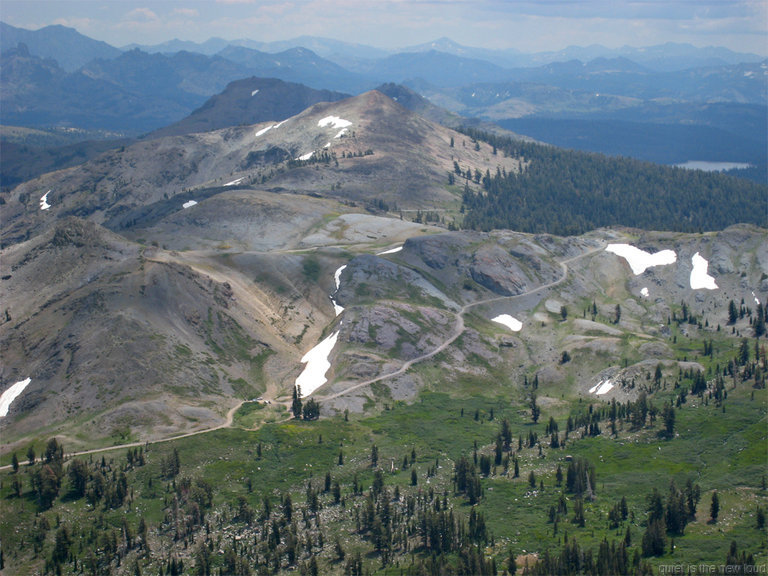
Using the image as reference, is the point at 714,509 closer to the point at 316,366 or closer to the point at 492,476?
the point at 492,476

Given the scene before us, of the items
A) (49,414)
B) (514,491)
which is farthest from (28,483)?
(514,491)

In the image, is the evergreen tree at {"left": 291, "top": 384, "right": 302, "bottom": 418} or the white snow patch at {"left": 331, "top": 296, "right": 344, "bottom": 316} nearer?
the evergreen tree at {"left": 291, "top": 384, "right": 302, "bottom": 418}

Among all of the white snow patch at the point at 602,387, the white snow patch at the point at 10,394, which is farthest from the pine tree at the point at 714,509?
the white snow patch at the point at 10,394

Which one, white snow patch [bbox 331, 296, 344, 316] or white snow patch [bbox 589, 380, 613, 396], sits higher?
white snow patch [bbox 331, 296, 344, 316]

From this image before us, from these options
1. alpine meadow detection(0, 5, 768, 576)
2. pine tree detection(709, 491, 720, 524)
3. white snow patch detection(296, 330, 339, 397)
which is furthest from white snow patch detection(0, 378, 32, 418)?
pine tree detection(709, 491, 720, 524)

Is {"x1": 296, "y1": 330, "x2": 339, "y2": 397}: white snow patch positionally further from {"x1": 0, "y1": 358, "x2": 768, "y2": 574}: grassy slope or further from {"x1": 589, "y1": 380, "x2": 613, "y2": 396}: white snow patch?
{"x1": 589, "y1": 380, "x2": 613, "y2": 396}: white snow patch

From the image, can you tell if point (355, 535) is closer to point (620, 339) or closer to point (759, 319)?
point (620, 339)

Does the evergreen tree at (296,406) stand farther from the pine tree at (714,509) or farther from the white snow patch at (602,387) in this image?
the pine tree at (714,509)

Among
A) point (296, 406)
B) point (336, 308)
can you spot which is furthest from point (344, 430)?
point (336, 308)
